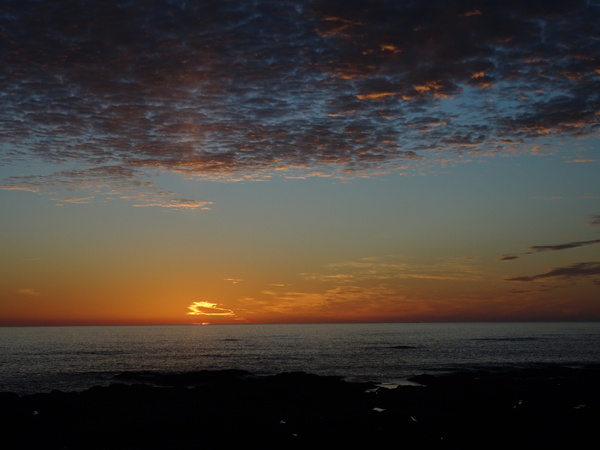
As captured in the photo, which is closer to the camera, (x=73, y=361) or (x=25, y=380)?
(x=25, y=380)

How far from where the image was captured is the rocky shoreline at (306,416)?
A: 90.5ft

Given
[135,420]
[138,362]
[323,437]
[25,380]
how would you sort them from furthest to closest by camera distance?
1. [138,362]
2. [25,380]
3. [135,420]
4. [323,437]

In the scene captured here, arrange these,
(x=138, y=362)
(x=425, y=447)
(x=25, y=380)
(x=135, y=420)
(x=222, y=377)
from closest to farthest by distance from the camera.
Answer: (x=425, y=447)
(x=135, y=420)
(x=222, y=377)
(x=25, y=380)
(x=138, y=362)

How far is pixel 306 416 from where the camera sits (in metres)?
33.2

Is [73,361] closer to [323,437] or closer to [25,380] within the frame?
[25,380]

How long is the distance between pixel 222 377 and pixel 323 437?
33.4 meters

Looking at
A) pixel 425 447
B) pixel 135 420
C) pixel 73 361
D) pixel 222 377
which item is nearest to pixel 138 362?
pixel 73 361

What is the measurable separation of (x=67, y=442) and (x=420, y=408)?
2199 cm

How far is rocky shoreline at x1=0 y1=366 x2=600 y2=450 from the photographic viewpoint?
27.6 m

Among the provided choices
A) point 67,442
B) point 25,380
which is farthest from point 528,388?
point 25,380

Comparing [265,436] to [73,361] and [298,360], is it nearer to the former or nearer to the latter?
[298,360]

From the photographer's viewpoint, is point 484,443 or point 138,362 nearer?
point 484,443

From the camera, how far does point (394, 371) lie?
6850cm

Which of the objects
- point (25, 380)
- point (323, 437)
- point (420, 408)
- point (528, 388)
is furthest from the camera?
point (25, 380)
